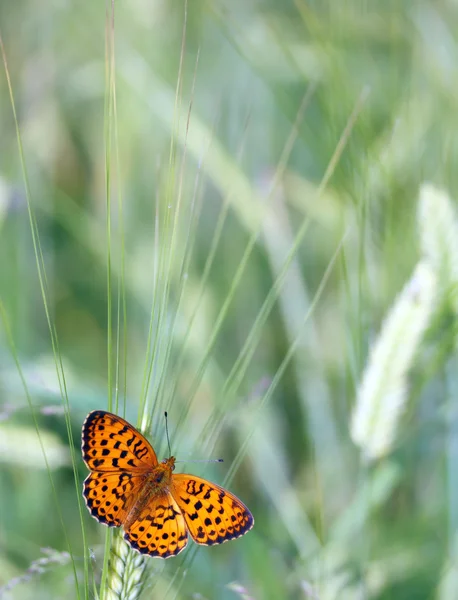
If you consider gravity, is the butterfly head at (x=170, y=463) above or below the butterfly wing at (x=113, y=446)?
below

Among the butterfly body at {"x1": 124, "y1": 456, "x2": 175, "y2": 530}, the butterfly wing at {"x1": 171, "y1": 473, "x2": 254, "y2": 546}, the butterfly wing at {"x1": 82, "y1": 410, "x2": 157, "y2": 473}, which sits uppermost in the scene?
the butterfly wing at {"x1": 82, "y1": 410, "x2": 157, "y2": 473}

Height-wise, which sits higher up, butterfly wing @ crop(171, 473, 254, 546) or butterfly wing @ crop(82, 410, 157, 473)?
butterfly wing @ crop(82, 410, 157, 473)

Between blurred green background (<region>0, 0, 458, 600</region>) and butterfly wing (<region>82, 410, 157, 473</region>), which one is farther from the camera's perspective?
blurred green background (<region>0, 0, 458, 600</region>)

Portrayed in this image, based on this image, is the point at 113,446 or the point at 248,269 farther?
the point at 248,269

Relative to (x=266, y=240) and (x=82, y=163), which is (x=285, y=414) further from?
(x=82, y=163)

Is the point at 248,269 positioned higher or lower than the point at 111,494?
higher

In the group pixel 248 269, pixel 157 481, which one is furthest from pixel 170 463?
pixel 248 269

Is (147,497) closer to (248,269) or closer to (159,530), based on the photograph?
(159,530)
